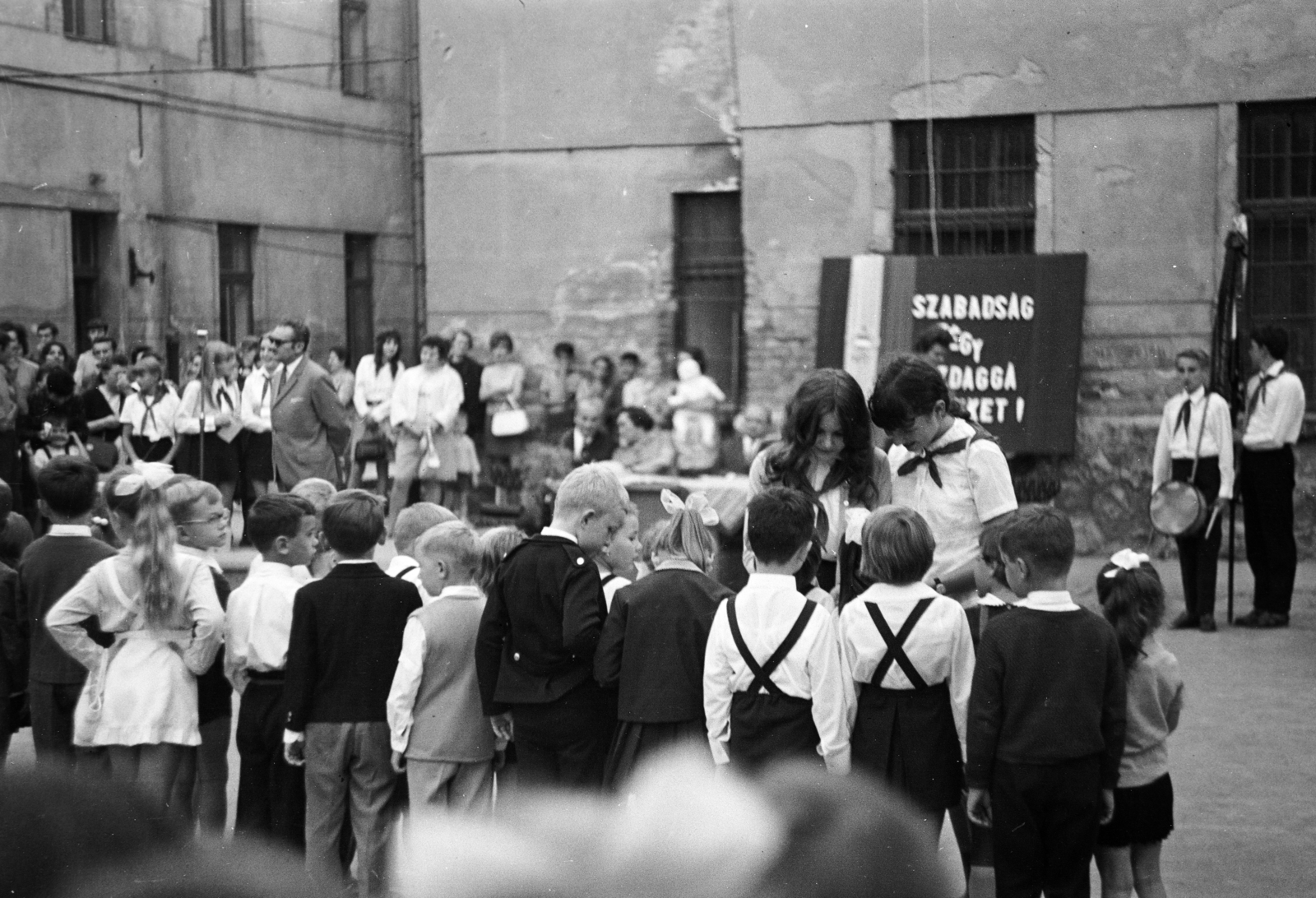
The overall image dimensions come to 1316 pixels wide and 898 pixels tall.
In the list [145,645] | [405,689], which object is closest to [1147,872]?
[405,689]

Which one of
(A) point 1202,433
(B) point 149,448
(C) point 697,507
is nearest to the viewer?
(C) point 697,507

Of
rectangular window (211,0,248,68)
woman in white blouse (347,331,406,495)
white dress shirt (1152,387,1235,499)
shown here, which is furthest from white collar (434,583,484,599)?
rectangular window (211,0,248,68)

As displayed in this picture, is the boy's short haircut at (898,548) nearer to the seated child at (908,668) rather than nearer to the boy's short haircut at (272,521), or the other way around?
the seated child at (908,668)

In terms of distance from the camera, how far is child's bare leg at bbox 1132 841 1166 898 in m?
4.82

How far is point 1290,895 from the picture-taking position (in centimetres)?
536

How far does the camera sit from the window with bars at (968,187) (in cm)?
1277

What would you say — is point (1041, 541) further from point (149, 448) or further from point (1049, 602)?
point (149, 448)

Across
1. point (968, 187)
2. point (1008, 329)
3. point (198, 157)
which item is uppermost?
point (198, 157)

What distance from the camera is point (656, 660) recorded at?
487 cm

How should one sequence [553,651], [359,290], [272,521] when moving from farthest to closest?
1. [359,290]
2. [272,521]
3. [553,651]

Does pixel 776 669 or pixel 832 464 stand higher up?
pixel 832 464

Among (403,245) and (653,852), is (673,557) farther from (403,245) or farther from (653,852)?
(403,245)

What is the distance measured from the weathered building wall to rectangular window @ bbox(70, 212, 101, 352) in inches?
5.4

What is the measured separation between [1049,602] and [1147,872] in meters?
0.96
